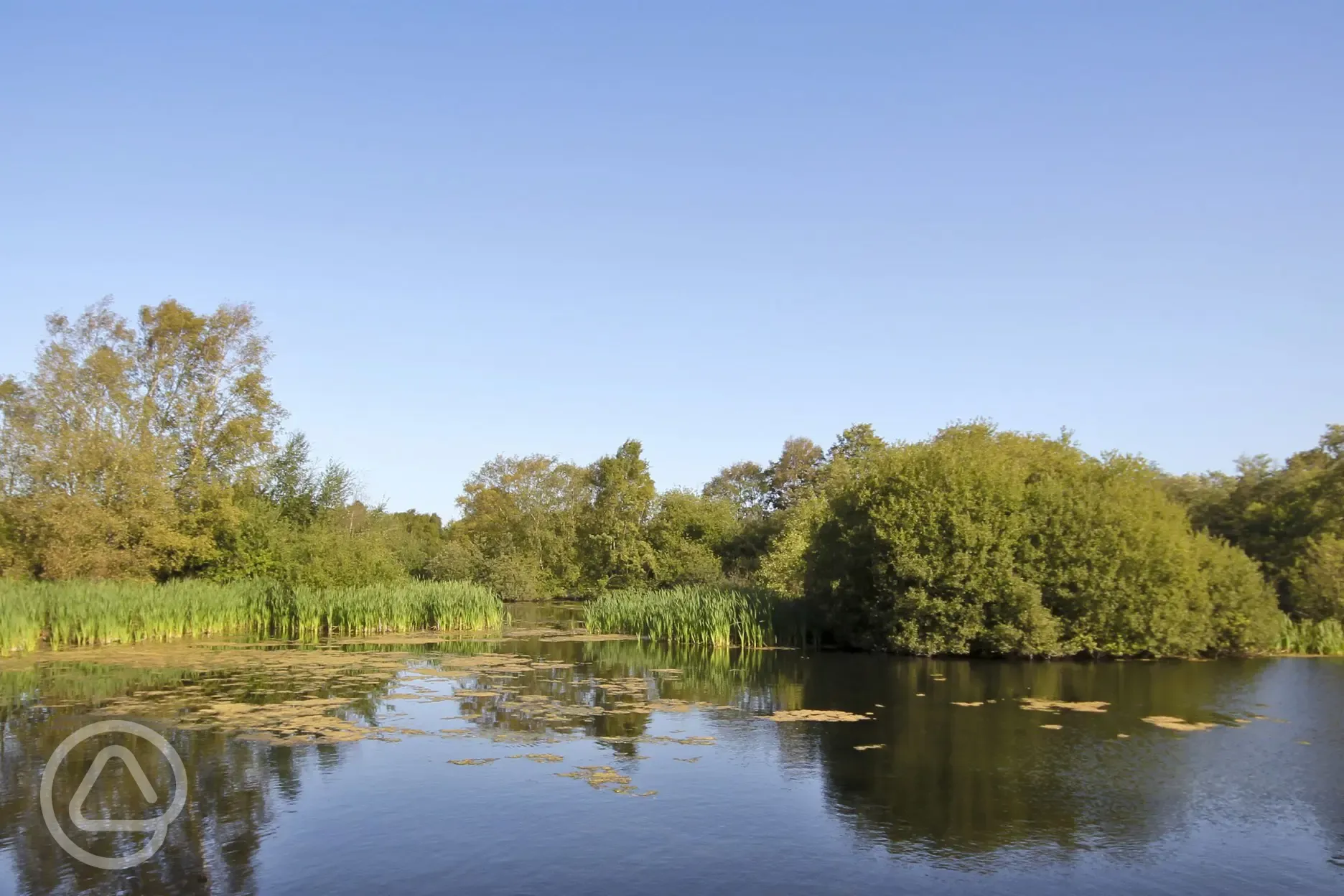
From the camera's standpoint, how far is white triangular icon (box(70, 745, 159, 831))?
32.8 ft

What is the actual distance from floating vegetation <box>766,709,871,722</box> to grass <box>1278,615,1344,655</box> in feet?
62.2

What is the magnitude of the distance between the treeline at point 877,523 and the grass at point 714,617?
1.09m

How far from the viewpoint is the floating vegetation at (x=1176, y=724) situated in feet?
51.9

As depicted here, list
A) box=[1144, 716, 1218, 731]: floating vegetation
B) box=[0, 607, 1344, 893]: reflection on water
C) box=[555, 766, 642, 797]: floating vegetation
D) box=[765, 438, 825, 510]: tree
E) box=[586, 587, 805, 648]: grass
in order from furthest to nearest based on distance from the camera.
→ box=[765, 438, 825, 510]: tree, box=[586, 587, 805, 648]: grass, box=[1144, 716, 1218, 731]: floating vegetation, box=[555, 766, 642, 797]: floating vegetation, box=[0, 607, 1344, 893]: reflection on water

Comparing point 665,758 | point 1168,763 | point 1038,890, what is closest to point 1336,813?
point 1168,763

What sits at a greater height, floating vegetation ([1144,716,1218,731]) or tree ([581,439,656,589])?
tree ([581,439,656,589])

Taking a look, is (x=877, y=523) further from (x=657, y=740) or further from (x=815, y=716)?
(x=657, y=740)

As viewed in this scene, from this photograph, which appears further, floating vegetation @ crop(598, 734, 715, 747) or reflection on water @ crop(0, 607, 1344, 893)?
floating vegetation @ crop(598, 734, 715, 747)

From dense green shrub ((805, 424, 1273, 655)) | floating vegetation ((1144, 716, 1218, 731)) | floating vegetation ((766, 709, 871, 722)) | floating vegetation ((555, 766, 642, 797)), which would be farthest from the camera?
dense green shrub ((805, 424, 1273, 655))

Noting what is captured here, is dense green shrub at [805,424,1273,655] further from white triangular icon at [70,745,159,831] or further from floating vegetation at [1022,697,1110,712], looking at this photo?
white triangular icon at [70,745,159,831]

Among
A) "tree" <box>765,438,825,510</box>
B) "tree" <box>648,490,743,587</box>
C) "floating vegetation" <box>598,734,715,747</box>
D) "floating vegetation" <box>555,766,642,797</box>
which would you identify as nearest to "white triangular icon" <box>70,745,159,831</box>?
"floating vegetation" <box>555,766,642,797</box>

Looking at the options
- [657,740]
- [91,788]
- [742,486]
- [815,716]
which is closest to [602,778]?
[657,740]

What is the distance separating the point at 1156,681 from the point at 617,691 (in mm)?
12691

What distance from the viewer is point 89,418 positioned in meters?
33.7
